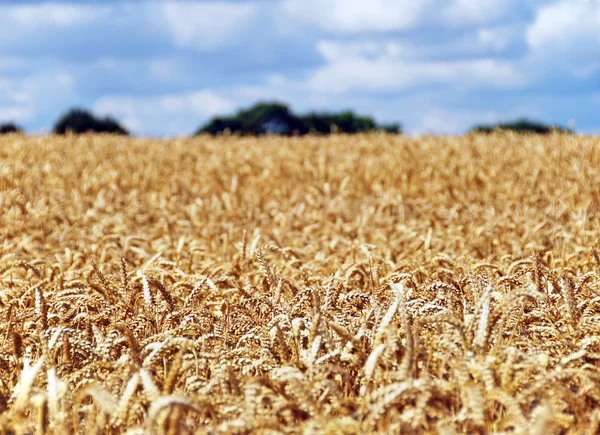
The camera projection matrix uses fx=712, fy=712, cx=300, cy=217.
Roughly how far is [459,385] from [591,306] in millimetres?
1339

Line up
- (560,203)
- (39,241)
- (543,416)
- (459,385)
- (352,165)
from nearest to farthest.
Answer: (543,416), (459,385), (39,241), (560,203), (352,165)

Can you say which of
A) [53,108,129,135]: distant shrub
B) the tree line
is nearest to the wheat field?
[53,108,129,135]: distant shrub

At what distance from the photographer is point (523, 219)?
6773 mm

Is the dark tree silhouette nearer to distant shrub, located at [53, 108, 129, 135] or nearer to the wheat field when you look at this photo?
distant shrub, located at [53, 108, 129, 135]

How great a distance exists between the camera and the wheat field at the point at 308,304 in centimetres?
218

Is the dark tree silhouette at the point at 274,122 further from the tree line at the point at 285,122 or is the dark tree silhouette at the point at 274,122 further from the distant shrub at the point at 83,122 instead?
the distant shrub at the point at 83,122

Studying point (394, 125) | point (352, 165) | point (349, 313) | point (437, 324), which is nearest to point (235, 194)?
point (352, 165)

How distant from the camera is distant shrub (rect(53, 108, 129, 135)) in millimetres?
30484

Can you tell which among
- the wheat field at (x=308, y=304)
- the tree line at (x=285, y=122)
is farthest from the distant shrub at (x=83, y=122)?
the wheat field at (x=308, y=304)

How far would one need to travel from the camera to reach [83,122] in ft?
100

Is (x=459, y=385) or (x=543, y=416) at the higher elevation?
(x=543, y=416)

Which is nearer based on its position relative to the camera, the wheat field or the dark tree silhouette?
the wheat field

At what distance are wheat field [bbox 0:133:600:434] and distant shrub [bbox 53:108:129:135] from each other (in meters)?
20.6

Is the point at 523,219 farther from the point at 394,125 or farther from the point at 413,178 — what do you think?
the point at 394,125
